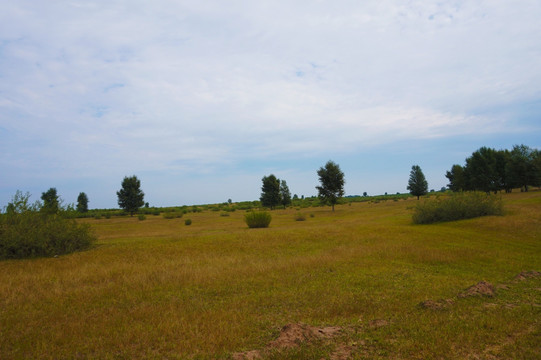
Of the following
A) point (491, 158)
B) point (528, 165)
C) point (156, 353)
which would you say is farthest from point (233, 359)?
point (491, 158)

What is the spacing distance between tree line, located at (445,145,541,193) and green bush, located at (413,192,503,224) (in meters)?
35.6

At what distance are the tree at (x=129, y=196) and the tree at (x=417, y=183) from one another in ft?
196

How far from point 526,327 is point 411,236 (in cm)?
1331

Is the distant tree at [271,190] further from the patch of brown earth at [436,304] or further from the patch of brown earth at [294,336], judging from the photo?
the patch of brown earth at [294,336]

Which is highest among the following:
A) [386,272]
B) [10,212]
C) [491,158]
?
[491,158]

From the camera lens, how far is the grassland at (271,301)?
5.39m

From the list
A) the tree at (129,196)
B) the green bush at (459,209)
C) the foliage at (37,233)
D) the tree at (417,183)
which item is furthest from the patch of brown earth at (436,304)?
the tree at (417,183)

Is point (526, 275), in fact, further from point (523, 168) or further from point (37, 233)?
point (523, 168)

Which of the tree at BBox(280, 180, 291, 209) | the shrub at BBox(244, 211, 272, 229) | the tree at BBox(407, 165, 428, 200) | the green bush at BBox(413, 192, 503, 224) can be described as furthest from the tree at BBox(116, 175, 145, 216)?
the tree at BBox(407, 165, 428, 200)

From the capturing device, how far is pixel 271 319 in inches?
270

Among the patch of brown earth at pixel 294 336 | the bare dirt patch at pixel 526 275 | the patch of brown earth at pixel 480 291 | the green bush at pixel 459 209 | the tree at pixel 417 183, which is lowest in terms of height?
the bare dirt patch at pixel 526 275

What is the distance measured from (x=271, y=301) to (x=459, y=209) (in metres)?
24.0

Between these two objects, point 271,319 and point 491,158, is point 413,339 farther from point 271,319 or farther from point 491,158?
point 491,158

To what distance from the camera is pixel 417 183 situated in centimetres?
6819
